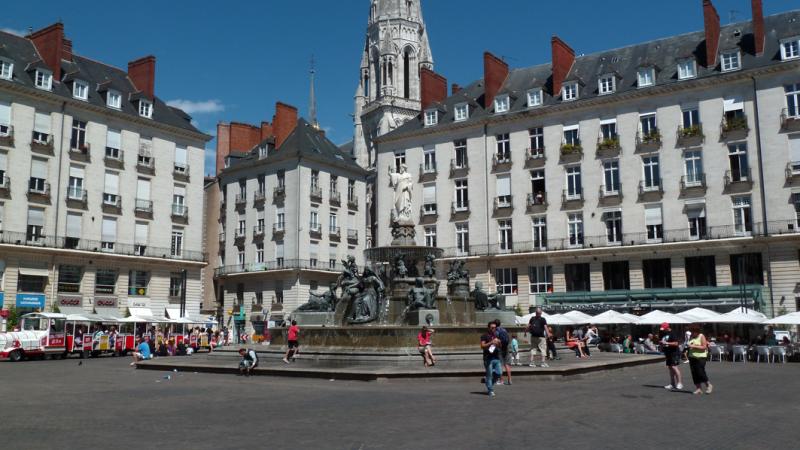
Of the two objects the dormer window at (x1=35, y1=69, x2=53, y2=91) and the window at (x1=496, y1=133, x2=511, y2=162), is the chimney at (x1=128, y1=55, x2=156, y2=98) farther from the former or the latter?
the window at (x1=496, y1=133, x2=511, y2=162)

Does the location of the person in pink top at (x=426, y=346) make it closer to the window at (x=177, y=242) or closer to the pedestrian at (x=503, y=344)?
the pedestrian at (x=503, y=344)

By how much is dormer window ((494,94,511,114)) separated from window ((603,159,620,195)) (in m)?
8.76

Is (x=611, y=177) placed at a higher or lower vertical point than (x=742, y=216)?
higher

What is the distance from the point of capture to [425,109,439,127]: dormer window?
5481cm

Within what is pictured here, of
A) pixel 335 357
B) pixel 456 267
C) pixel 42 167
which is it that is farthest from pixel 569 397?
pixel 42 167

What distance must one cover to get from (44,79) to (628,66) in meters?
38.0

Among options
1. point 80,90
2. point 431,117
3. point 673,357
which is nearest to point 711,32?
point 431,117

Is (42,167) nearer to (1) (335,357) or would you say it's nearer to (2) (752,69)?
(1) (335,357)

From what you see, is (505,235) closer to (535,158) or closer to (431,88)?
(535,158)

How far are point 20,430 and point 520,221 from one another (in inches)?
1640

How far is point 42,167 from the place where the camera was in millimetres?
44656

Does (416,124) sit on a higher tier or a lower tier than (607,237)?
higher

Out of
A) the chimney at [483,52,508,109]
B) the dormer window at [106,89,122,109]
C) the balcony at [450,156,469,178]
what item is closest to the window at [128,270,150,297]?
the dormer window at [106,89,122,109]

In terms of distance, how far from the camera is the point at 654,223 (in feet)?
146
